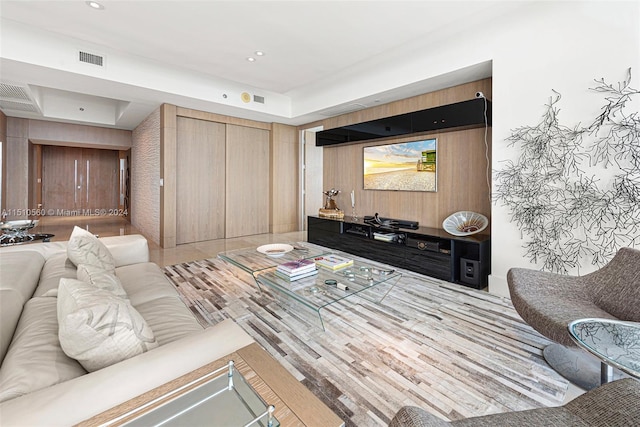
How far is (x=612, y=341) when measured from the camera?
4.33ft

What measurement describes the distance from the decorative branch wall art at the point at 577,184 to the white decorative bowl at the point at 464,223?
0.56m

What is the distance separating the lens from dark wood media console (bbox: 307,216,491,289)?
3.28m

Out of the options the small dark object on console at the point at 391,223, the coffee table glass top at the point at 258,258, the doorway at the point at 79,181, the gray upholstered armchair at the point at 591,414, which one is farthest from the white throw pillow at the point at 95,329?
the doorway at the point at 79,181

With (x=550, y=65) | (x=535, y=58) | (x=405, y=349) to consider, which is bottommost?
(x=405, y=349)

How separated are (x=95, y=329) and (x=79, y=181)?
11411 mm

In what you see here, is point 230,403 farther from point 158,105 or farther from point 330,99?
point 158,105

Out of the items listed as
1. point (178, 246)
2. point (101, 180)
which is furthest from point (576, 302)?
point (101, 180)

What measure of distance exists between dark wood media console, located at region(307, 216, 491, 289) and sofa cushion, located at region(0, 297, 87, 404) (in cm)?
337

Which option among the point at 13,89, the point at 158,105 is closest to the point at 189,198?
the point at 158,105

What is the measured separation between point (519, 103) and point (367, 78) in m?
2.15

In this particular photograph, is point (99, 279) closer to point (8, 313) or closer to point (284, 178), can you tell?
point (8, 313)

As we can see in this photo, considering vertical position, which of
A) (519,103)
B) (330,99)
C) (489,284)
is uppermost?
(330,99)

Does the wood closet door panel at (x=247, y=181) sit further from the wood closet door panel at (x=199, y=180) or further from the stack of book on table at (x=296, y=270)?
the stack of book on table at (x=296, y=270)

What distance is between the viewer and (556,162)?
2.72 meters
